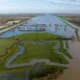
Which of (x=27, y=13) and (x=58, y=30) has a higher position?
(x=27, y=13)

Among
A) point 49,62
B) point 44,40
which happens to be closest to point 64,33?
point 44,40

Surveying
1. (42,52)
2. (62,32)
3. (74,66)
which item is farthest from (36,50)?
(74,66)

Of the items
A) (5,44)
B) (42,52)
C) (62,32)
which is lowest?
(42,52)

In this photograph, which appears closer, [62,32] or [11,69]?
[11,69]

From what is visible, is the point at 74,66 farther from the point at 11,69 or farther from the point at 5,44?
the point at 5,44

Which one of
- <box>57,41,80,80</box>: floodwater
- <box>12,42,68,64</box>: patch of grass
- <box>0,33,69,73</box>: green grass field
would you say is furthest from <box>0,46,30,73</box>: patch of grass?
<box>57,41,80,80</box>: floodwater

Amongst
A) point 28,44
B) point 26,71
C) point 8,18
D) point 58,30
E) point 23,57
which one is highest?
point 8,18

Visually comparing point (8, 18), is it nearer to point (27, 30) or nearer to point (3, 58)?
point (27, 30)

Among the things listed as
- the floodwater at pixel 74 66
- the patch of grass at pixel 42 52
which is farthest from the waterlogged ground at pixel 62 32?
the patch of grass at pixel 42 52
